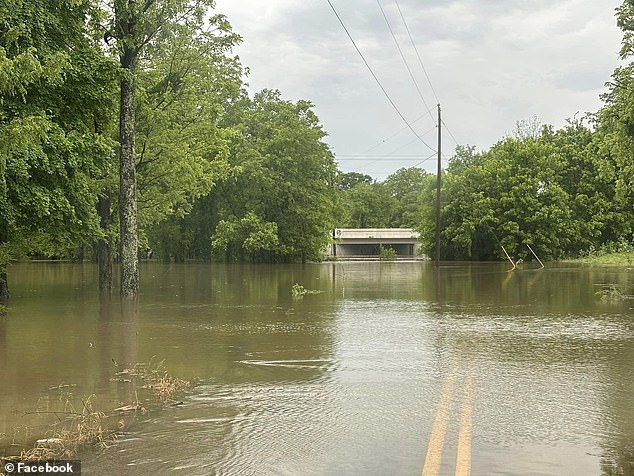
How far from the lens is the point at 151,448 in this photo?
21.0 ft

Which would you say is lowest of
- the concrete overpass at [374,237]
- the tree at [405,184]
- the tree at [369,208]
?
the concrete overpass at [374,237]

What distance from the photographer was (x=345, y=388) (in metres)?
9.12

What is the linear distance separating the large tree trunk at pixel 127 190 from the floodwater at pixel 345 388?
4.11 meters

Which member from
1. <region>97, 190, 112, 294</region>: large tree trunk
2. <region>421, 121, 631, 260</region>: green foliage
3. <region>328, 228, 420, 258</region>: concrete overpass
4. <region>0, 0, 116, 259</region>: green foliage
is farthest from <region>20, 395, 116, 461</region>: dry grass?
<region>328, 228, 420, 258</region>: concrete overpass

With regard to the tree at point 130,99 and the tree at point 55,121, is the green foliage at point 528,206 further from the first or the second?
the tree at point 55,121

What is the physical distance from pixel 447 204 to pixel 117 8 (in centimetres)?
4976

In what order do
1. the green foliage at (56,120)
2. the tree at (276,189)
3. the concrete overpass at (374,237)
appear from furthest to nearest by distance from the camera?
the concrete overpass at (374,237)
the tree at (276,189)
the green foliage at (56,120)

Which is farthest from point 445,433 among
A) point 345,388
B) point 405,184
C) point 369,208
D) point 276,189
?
point 405,184

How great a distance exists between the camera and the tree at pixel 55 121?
1355cm

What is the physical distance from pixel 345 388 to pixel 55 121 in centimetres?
1018

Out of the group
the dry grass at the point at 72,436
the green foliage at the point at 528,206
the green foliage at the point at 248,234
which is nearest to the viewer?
the dry grass at the point at 72,436

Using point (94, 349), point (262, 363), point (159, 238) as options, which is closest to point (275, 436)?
point (262, 363)

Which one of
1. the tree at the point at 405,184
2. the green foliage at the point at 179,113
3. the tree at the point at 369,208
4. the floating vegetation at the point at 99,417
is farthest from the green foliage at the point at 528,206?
the floating vegetation at the point at 99,417

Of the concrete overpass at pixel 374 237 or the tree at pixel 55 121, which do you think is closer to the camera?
the tree at pixel 55 121
